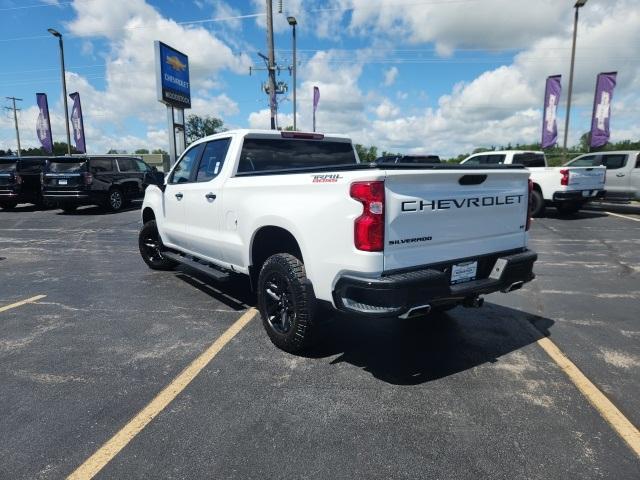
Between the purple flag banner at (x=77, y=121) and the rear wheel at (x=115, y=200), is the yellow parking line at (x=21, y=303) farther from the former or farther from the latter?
the purple flag banner at (x=77, y=121)

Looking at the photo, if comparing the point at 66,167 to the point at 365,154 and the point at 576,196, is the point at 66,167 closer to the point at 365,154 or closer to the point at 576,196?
the point at 576,196

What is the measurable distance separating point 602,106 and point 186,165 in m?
21.0

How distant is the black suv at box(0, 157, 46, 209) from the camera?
15625mm

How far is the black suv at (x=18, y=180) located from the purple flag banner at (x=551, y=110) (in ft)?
75.0

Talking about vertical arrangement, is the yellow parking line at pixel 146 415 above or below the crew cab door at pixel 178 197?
below

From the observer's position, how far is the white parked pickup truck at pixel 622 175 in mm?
13711

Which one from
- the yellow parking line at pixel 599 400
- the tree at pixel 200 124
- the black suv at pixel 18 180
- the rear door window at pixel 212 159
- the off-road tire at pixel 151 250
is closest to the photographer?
the yellow parking line at pixel 599 400

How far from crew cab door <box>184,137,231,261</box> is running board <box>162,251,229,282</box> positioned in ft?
0.44

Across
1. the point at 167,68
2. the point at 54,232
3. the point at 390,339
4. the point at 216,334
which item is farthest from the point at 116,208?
the point at 390,339

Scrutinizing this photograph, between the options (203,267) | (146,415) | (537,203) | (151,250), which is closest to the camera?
(146,415)

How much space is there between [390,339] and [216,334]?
1.71m

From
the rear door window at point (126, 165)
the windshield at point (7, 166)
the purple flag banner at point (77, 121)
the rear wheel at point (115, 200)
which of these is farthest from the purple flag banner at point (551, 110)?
the purple flag banner at point (77, 121)

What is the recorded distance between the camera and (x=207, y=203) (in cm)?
488

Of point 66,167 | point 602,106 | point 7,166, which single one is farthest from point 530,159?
point 7,166
